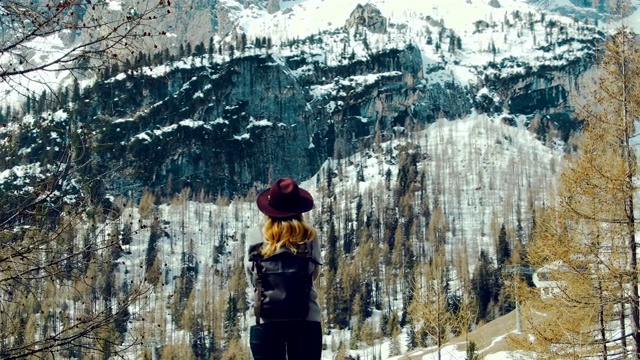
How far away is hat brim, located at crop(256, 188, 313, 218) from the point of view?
4.80m

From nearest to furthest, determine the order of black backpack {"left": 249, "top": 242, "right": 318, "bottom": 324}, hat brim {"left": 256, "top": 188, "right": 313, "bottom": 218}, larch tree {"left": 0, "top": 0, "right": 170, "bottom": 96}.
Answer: larch tree {"left": 0, "top": 0, "right": 170, "bottom": 96} → black backpack {"left": 249, "top": 242, "right": 318, "bottom": 324} → hat brim {"left": 256, "top": 188, "right": 313, "bottom": 218}

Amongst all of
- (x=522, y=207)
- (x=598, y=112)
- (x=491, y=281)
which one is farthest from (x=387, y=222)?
(x=598, y=112)

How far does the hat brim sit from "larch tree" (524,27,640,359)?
361 inches

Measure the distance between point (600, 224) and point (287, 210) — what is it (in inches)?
398

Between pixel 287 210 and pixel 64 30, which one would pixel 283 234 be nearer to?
pixel 287 210

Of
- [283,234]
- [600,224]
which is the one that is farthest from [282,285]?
[600,224]

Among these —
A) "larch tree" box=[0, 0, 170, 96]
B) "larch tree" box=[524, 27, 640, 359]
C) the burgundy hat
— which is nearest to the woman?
the burgundy hat

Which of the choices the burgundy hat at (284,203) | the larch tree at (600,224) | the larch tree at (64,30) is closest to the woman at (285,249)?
the burgundy hat at (284,203)

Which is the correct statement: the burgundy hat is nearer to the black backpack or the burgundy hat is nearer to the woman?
the woman

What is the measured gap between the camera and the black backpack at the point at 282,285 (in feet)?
15.3

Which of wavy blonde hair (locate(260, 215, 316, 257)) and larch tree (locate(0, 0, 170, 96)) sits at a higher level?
larch tree (locate(0, 0, 170, 96))

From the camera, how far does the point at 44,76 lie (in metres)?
4.68

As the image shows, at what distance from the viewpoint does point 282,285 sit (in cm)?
468

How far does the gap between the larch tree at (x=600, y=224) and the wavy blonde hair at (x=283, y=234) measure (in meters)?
9.22
